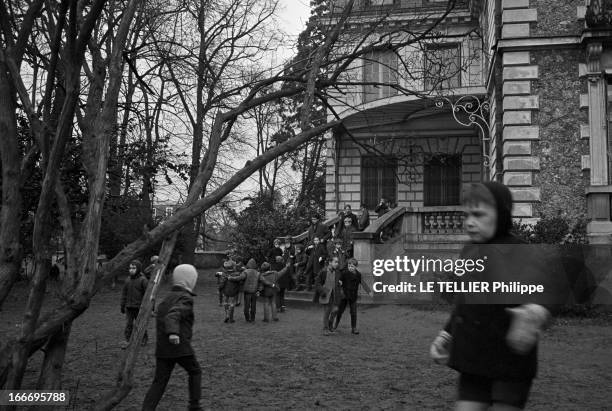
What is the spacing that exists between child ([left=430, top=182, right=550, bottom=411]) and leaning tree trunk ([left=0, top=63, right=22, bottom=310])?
4.09 m

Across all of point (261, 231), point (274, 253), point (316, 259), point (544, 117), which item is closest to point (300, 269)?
point (316, 259)

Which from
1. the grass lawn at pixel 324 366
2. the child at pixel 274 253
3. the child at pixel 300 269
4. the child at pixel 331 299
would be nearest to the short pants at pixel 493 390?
the grass lawn at pixel 324 366

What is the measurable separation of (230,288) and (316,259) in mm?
4598

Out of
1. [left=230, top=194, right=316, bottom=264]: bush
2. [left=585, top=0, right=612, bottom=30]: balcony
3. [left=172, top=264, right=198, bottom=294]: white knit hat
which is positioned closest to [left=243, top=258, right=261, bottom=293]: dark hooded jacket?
[left=230, top=194, right=316, bottom=264]: bush

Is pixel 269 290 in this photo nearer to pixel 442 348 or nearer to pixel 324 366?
pixel 324 366

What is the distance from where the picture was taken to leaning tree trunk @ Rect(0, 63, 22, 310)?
5.95 meters

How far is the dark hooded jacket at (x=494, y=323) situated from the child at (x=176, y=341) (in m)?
4.05

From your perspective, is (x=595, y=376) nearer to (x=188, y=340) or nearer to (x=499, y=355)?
(x=188, y=340)

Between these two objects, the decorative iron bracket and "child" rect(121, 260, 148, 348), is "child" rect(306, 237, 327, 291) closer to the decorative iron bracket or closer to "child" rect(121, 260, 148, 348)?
the decorative iron bracket

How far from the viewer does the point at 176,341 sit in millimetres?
7121

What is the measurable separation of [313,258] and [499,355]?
17.9m

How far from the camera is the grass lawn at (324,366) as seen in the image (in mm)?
8305

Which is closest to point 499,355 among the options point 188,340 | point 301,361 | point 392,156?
point 188,340

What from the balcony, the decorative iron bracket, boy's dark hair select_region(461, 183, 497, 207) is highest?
the balcony
